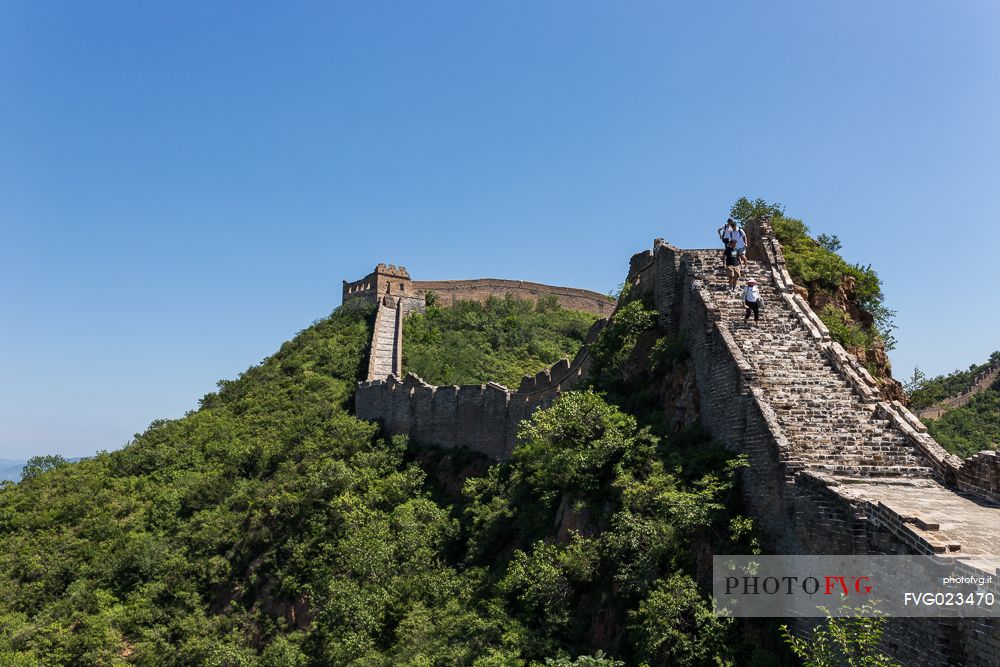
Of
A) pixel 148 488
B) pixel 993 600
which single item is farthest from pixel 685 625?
pixel 148 488

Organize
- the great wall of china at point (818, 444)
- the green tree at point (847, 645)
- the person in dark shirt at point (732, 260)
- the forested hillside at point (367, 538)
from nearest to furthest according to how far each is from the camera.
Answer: the green tree at point (847, 645), the great wall of china at point (818, 444), the forested hillside at point (367, 538), the person in dark shirt at point (732, 260)

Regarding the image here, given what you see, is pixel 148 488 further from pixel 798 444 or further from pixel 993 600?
pixel 993 600

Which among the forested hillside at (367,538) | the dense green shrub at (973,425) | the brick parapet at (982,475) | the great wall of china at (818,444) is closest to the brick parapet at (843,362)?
the great wall of china at (818,444)

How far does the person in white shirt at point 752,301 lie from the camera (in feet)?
54.4

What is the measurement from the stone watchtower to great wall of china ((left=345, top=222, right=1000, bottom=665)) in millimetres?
28878

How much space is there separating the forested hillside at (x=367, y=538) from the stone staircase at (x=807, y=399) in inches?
57.2

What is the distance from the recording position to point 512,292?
53344mm

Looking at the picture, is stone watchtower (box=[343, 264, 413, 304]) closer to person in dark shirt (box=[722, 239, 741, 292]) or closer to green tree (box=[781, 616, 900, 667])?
person in dark shirt (box=[722, 239, 741, 292])

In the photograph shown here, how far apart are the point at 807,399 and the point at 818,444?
1.37m

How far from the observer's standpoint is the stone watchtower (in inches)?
1928

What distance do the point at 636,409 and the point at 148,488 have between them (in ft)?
81.6

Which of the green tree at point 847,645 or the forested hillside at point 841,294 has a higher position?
the forested hillside at point 841,294

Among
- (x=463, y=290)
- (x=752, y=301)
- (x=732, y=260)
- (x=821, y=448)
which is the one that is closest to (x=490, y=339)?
(x=463, y=290)

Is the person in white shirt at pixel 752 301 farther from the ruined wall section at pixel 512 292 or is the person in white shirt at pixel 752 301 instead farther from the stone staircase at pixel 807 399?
the ruined wall section at pixel 512 292
